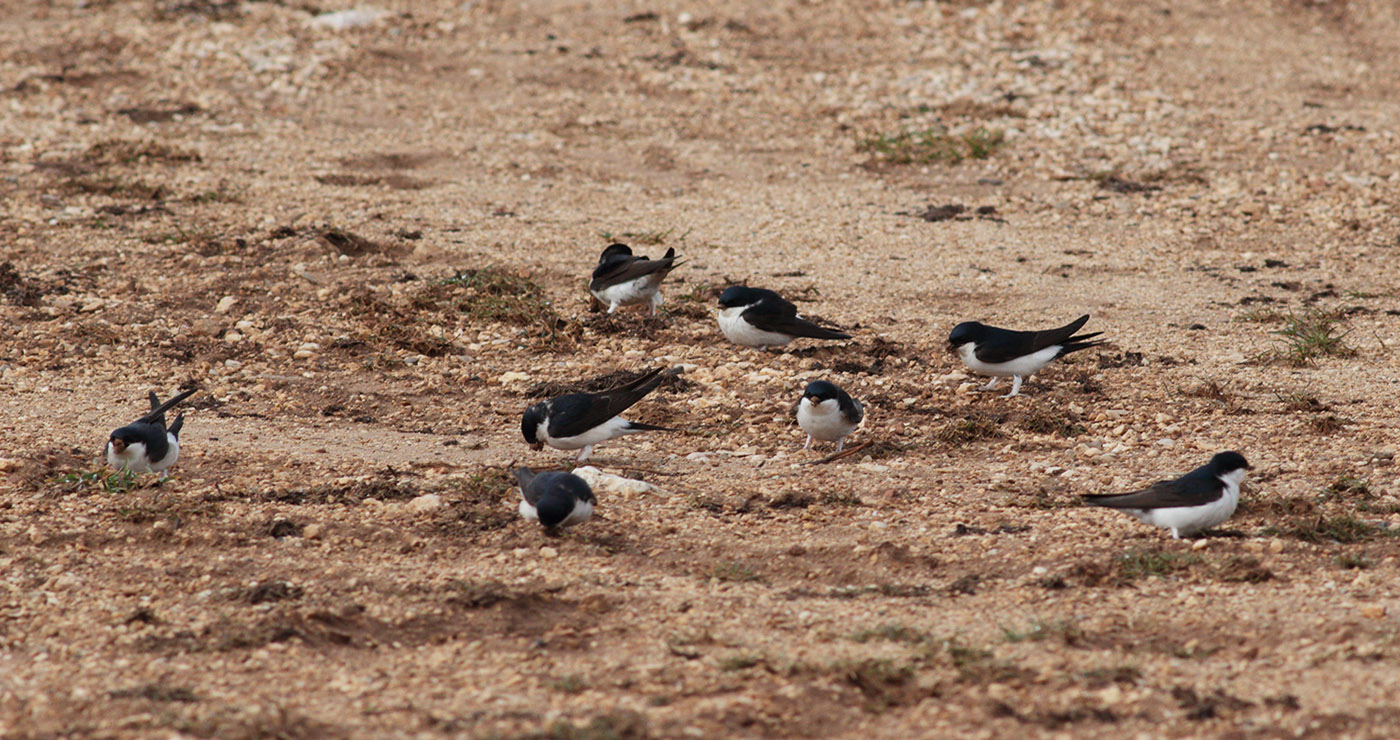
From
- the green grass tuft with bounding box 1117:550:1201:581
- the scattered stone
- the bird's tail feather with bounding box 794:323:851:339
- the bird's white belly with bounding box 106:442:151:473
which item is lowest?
the bird's tail feather with bounding box 794:323:851:339

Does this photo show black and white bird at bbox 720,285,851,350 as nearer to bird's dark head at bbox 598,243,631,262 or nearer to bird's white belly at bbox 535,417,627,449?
bird's dark head at bbox 598,243,631,262

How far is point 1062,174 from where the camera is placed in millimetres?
11742

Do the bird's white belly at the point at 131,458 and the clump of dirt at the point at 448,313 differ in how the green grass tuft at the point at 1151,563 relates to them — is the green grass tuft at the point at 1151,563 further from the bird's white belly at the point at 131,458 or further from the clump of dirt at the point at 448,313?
the bird's white belly at the point at 131,458

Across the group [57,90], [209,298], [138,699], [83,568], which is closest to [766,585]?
[138,699]

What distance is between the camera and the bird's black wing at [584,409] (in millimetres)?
6566

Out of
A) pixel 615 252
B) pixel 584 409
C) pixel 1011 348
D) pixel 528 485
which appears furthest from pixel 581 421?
pixel 615 252

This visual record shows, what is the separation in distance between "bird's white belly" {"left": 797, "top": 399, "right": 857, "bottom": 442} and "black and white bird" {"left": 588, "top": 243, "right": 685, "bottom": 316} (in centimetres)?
223

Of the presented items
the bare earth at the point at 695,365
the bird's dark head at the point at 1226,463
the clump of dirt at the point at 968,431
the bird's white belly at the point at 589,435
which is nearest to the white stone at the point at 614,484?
the bare earth at the point at 695,365

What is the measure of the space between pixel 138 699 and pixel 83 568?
1.39 metres

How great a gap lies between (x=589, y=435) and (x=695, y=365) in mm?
1631

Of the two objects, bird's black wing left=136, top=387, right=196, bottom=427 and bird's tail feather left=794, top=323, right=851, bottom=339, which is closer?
bird's black wing left=136, top=387, right=196, bottom=427

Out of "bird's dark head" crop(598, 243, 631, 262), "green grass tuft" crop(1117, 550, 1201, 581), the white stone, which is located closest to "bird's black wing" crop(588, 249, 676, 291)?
"bird's dark head" crop(598, 243, 631, 262)

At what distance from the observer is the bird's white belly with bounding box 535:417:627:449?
21.7ft

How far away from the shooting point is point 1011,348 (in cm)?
742
